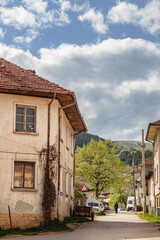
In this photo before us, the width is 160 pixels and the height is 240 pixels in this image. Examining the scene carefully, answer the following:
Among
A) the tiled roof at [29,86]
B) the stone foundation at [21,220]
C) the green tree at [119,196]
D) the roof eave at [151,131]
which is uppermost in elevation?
the tiled roof at [29,86]

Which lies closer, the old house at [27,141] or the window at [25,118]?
the old house at [27,141]

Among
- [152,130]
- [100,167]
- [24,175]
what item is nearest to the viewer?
[24,175]

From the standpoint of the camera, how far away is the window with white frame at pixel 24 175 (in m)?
19.4

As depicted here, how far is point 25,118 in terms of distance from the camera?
2014 centimetres

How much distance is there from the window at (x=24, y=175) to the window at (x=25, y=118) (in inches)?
70.0

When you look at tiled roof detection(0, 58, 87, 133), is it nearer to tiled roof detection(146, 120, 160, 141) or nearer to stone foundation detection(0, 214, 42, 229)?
stone foundation detection(0, 214, 42, 229)

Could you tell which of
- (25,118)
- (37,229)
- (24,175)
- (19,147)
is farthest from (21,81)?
(37,229)

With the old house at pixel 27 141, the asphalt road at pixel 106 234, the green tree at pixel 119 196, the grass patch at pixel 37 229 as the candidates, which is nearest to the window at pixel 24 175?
the old house at pixel 27 141

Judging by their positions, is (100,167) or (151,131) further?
(100,167)

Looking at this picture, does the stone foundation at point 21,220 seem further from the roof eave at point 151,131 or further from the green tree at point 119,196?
the green tree at point 119,196

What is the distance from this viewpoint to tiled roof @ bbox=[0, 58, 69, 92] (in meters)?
19.7

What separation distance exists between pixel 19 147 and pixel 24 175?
1411 mm

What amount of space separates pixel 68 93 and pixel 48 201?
551 centimetres

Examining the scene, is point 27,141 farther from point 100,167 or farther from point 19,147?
point 100,167
